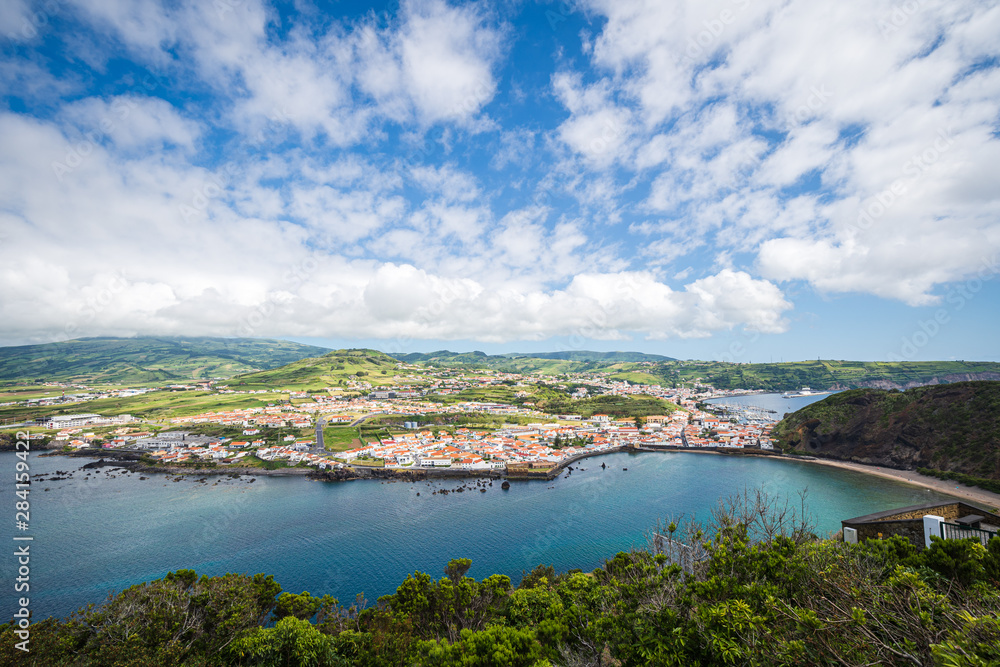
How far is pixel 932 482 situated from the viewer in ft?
118

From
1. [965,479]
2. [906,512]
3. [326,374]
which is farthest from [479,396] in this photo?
[906,512]

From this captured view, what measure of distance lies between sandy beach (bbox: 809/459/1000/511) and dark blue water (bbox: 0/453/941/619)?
181cm

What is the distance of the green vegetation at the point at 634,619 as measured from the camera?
461 centimetres

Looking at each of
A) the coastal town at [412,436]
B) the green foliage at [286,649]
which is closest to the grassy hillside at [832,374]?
the coastal town at [412,436]

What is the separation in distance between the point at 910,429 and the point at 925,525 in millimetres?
45056

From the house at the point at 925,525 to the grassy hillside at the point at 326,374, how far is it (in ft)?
350

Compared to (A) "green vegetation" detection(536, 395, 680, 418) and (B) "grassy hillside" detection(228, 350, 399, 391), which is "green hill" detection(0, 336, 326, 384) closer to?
(B) "grassy hillside" detection(228, 350, 399, 391)

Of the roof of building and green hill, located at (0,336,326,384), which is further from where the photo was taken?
green hill, located at (0,336,326,384)

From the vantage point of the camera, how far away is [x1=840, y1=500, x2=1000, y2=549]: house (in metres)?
11.2

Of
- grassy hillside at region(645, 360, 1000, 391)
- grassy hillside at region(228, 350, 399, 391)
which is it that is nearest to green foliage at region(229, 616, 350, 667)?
grassy hillside at region(228, 350, 399, 391)

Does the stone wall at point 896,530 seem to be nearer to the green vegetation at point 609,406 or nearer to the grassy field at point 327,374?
the green vegetation at point 609,406

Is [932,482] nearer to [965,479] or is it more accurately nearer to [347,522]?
[965,479]

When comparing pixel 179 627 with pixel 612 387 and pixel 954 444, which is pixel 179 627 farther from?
pixel 612 387

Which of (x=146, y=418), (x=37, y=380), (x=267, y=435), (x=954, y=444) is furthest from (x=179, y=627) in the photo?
(x=37, y=380)
